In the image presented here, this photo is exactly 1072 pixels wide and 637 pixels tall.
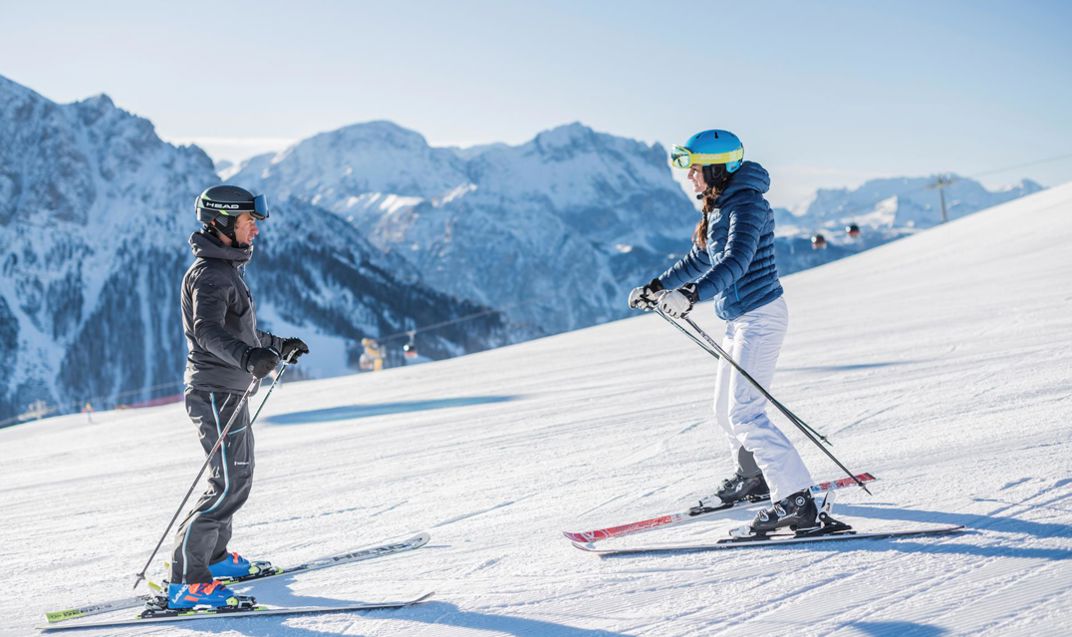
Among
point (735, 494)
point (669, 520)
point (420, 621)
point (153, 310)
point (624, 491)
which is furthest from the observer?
point (153, 310)

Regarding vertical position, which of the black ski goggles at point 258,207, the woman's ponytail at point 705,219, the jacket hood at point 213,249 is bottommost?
the woman's ponytail at point 705,219

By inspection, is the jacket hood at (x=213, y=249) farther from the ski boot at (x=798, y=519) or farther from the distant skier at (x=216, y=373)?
the ski boot at (x=798, y=519)

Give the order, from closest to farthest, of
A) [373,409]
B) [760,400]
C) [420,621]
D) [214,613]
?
[420,621] → [214,613] → [760,400] → [373,409]

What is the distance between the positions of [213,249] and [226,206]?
0.21 meters

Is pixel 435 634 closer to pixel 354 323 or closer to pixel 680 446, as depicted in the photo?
pixel 680 446

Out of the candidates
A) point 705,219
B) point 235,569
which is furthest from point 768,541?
point 235,569

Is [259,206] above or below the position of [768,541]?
above

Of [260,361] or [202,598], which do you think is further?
[202,598]

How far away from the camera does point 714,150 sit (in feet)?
14.3

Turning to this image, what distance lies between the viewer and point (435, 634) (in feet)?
11.8

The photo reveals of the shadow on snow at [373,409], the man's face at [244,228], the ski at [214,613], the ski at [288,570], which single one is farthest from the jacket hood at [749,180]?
the shadow on snow at [373,409]

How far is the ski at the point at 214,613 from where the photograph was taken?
391cm

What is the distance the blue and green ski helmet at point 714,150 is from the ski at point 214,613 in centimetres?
245

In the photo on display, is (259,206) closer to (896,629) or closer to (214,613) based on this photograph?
(214,613)
